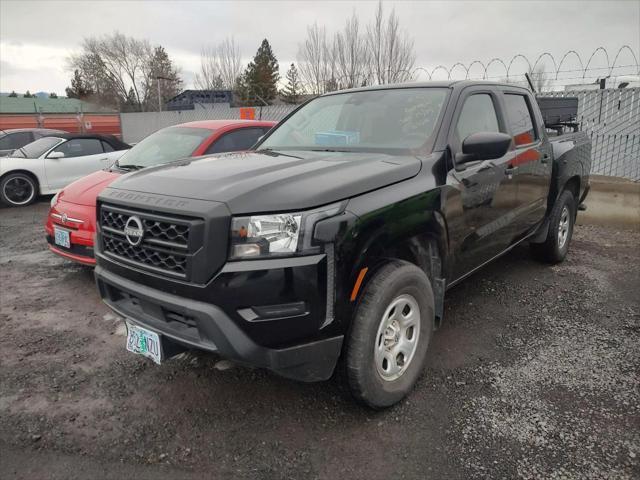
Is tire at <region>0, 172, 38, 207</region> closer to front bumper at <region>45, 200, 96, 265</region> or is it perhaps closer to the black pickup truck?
front bumper at <region>45, 200, 96, 265</region>

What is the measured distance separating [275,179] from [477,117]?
190 centimetres

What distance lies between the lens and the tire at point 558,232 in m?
4.82

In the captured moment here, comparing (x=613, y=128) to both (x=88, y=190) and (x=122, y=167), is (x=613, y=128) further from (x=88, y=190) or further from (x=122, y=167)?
(x=88, y=190)

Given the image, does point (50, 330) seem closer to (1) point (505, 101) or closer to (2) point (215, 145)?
(2) point (215, 145)

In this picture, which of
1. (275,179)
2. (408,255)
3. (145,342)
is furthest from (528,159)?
(145,342)

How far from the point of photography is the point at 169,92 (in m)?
54.2

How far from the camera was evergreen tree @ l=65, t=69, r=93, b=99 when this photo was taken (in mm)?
56469

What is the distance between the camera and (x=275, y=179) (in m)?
2.38

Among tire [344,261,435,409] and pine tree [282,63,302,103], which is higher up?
pine tree [282,63,302,103]

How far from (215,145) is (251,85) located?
46.2 m

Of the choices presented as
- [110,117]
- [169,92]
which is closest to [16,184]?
[110,117]

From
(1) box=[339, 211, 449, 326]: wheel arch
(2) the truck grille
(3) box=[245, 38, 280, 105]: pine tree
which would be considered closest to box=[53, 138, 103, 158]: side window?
(2) the truck grille

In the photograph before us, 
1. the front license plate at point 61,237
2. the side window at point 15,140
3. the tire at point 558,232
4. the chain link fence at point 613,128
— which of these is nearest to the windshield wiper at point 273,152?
the front license plate at point 61,237

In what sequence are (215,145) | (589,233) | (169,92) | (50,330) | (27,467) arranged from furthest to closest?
(169,92), (589,233), (215,145), (50,330), (27,467)
